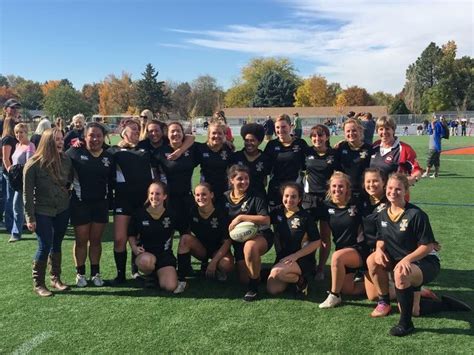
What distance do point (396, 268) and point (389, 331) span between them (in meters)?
0.53

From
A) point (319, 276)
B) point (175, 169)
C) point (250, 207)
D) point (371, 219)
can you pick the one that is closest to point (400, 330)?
point (371, 219)

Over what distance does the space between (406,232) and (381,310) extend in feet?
2.53

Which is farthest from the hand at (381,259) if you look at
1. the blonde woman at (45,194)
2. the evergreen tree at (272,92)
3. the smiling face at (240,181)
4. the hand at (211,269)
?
the evergreen tree at (272,92)

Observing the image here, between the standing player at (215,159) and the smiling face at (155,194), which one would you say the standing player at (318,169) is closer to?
the standing player at (215,159)

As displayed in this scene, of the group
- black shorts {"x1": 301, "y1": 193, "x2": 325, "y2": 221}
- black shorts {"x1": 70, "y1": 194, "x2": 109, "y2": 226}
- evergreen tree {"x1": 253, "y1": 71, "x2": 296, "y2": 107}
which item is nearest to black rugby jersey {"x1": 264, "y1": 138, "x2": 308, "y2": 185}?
black shorts {"x1": 301, "y1": 193, "x2": 325, "y2": 221}

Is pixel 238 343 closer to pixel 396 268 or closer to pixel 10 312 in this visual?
pixel 396 268

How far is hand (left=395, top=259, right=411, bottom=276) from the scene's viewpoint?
3.87 metres

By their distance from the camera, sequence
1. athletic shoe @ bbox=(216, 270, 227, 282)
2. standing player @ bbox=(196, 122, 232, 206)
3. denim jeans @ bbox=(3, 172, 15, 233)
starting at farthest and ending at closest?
denim jeans @ bbox=(3, 172, 15, 233) → standing player @ bbox=(196, 122, 232, 206) → athletic shoe @ bbox=(216, 270, 227, 282)

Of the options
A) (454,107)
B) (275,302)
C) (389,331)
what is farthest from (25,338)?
(454,107)

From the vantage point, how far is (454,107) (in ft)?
243

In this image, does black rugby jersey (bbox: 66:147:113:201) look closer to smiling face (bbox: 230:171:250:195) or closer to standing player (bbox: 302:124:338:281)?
smiling face (bbox: 230:171:250:195)

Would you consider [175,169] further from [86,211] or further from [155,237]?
[86,211]

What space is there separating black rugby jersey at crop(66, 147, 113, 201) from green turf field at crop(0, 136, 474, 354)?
1.06 m

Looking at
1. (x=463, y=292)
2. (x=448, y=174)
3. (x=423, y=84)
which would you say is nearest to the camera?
(x=463, y=292)
